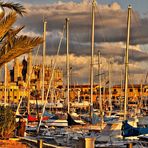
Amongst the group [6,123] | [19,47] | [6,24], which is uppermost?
[6,24]

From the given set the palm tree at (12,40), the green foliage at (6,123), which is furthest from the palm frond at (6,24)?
the green foliage at (6,123)

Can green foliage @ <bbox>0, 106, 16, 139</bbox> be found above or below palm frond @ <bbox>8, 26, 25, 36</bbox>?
below

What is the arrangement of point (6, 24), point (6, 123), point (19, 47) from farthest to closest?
point (6, 123), point (6, 24), point (19, 47)

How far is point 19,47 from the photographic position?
15984mm

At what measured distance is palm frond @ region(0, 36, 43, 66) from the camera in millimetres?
15929

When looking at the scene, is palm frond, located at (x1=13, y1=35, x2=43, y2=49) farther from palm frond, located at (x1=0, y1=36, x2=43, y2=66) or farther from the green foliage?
the green foliage

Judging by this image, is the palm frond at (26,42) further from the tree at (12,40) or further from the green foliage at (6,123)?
the green foliage at (6,123)

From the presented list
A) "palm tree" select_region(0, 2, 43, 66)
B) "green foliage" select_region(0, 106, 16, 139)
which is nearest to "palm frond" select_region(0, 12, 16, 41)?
"palm tree" select_region(0, 2, 43, 66)

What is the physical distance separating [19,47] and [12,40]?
0.47 metres

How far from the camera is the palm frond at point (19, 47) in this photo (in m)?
15.9

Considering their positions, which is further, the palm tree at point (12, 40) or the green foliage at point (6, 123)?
the green foliage at point (6, 123)

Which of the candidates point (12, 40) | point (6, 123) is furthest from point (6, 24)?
point (6, 123)

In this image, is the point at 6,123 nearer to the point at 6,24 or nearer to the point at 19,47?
the point at 19,47

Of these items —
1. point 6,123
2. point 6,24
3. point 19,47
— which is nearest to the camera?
point 19,47
